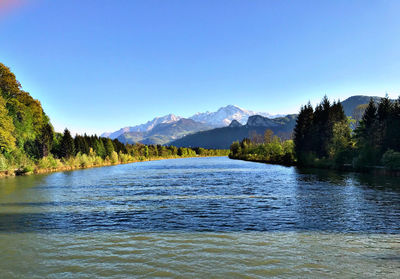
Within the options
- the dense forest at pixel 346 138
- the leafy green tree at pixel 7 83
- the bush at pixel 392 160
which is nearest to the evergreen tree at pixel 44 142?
the leafy green tree at pixel 7 83

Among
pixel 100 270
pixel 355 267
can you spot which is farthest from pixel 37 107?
pixel 355 267

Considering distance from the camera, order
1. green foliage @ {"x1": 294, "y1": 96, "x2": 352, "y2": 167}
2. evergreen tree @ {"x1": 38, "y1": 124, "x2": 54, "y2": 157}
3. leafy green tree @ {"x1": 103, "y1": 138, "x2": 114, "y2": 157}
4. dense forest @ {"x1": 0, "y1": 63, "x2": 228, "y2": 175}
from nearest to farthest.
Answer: dense forest @ {"x1": 0, "y1": 63, "x2": 228, "y2": 175} → green foliage @ {"x1": 294, "y1": 96, "x2": 352, "y2": 167} → evergreen tree @ {"x1": 38, "y1": 124, "x2": 54, "y2": 157} → leafy green tree @ {"x1": 103, "y1": 138, "x2": 114, "y2": 157}

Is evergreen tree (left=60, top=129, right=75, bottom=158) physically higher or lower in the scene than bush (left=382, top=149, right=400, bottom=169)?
higher

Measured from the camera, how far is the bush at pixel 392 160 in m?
48.0

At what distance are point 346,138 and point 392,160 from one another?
18.8 meters

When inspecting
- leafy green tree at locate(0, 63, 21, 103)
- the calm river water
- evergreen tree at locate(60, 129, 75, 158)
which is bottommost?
the calm river water

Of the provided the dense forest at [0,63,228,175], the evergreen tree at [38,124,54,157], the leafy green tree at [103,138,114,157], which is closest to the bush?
the dense forest at [0,63,228,175]

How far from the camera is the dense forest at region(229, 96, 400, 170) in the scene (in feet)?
179

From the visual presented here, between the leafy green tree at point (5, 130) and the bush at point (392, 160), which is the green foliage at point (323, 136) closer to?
the bush at point (392, 160)

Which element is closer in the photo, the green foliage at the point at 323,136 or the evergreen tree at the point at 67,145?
the green foliage at the point at 323,136

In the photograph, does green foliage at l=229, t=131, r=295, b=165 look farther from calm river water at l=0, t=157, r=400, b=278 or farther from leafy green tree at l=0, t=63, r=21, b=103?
leafy green tree at l=0, t=63, r=21, b=103

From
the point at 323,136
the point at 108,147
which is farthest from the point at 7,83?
the point at 323,136

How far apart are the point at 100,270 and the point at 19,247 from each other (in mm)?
5538

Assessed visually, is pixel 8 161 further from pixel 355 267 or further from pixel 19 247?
pixel 355 267
